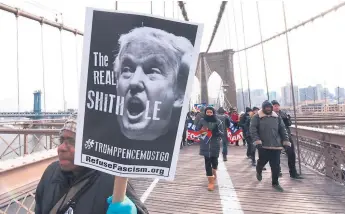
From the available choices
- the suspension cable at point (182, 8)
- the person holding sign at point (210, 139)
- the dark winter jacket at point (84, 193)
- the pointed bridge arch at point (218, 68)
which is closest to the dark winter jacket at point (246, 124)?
the person holding sign at point (210, 139)

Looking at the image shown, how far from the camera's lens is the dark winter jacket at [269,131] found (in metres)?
4.22

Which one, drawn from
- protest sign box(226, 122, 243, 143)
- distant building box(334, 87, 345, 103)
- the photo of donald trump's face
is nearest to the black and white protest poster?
the photo of donald trump's face

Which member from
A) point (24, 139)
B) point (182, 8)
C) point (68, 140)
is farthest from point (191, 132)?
point (182, 8)

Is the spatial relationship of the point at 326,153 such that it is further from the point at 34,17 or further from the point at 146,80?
the point at 34,17

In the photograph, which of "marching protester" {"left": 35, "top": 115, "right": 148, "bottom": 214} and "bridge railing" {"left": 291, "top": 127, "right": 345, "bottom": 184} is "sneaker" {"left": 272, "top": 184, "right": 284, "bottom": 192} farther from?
"marching protester" {"left": 35, "top": 115, "right": 148, "bottom": 214}

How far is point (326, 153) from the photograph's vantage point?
499cm

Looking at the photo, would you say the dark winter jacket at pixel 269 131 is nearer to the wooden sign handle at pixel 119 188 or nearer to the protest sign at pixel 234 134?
the wooden sign handle at pixel 119 188

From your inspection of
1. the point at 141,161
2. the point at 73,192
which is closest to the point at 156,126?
Result: the point at 141,161

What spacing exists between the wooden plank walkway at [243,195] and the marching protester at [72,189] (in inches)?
94.4

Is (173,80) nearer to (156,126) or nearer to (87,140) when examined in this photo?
(156,126)

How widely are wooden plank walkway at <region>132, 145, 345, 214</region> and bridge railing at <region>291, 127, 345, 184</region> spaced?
19 centimetres

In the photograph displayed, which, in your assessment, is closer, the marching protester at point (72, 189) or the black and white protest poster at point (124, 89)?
the black and white protest poster at point (124, 89)

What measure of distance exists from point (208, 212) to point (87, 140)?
2830 millimetres

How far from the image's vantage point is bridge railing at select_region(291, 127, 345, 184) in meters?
4.46
